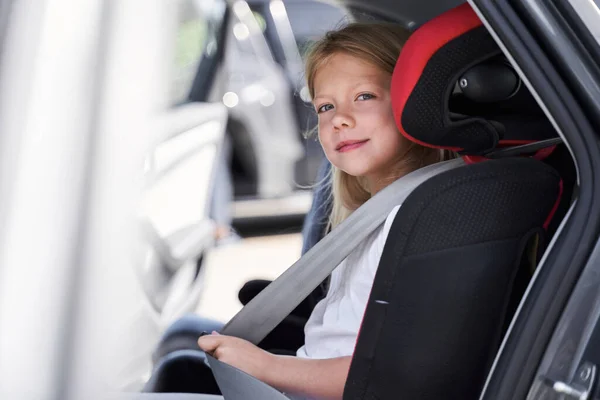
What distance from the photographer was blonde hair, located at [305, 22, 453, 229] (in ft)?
4.33

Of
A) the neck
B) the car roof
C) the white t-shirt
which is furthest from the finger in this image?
the car roof

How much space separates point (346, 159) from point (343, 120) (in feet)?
0.23

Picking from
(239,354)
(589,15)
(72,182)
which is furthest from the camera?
(239,354)

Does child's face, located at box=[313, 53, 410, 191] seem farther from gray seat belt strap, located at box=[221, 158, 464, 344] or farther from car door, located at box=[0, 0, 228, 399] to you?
car door, located at box=[0, 0, 228, 399]

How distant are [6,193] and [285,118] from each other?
3472mm

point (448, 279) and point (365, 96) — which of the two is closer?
point (448, 279)

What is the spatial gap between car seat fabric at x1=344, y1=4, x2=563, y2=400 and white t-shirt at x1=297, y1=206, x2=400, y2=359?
0.17 m

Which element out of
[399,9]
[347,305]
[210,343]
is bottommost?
[210,343]

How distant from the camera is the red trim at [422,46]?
3.31 ft

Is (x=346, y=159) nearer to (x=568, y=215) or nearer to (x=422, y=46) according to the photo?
(x=422, y=46)

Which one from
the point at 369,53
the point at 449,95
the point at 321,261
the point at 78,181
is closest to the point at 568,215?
the point at 449,95

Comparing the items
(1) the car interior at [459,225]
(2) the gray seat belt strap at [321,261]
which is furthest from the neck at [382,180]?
(1) the car interior at [459,225]

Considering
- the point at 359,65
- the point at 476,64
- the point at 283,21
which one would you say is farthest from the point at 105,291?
the point at 283,21

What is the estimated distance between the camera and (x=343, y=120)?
130 cm
